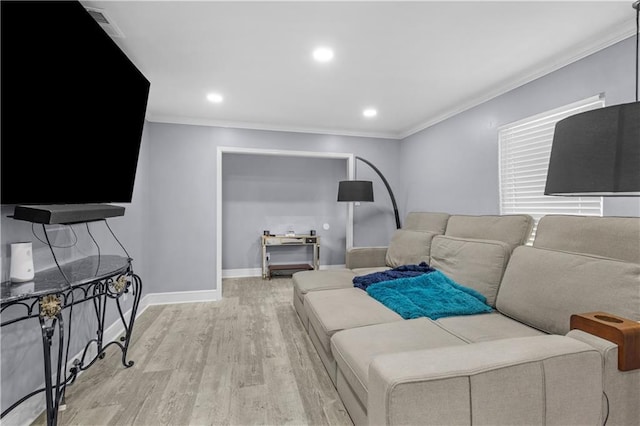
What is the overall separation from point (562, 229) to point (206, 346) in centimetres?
277

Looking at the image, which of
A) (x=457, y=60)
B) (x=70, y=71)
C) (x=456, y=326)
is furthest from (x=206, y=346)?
(x=457, y=60)

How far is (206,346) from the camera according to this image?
2.57 metres

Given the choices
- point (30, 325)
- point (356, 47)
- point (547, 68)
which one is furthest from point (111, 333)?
point (547, 68)

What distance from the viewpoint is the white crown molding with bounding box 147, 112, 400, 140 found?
3.69 m

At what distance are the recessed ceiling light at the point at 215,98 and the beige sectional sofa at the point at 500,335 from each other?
6.63 feet

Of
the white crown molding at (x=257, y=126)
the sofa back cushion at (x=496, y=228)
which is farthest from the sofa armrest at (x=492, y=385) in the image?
the white crown molding at (x=257, y=126)

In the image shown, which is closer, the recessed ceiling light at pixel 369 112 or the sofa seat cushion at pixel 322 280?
the sofa seat cushion at pixel 322 280

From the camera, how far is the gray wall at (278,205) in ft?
17.4

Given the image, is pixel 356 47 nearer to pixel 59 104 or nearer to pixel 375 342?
pixel 59 104

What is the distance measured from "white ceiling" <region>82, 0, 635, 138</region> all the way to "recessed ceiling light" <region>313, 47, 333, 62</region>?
0.05 m

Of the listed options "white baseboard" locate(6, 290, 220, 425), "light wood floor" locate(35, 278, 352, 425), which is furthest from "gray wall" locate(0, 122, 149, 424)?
"light wood floor" locate(35, 278, 352, 425)

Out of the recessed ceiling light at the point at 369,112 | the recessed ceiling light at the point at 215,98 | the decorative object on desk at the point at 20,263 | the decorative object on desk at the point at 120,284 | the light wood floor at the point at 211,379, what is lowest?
the light wood floor at the point at 211,379

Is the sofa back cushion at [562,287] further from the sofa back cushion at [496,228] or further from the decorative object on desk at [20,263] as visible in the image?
the decorative object on desk at [20,263]

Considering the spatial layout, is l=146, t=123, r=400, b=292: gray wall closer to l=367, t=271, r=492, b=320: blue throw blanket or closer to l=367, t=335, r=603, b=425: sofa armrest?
l=367, t=271, r=492, b=320: blue throw blanket
